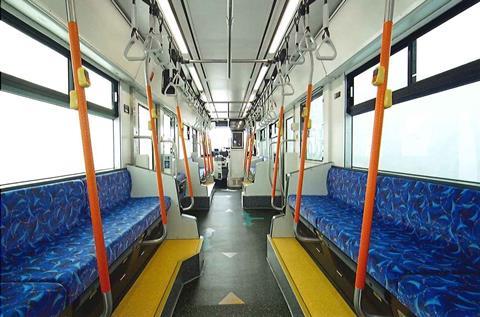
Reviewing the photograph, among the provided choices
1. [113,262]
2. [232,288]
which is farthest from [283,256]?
[113,262]

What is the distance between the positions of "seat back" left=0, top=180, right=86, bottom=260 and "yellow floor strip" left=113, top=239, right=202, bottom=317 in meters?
0.77

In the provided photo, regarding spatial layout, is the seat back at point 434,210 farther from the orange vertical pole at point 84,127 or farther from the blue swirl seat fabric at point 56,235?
the blue swirl seat fabric at point 56,235

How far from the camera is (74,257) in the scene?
158 centimetres

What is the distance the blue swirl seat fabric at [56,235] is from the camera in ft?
4.62

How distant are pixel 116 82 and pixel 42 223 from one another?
256 cm

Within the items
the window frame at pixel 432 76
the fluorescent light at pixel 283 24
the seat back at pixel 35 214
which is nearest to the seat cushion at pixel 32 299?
the seat back at pixel 35 214

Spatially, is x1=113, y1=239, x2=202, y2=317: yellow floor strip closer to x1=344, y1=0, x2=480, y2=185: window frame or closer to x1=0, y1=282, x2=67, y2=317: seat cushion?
x1=0, y1=282, x2=67, y2=317: seat cushion

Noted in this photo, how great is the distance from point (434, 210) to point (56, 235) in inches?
111

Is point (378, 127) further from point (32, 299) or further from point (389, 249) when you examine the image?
point (32, 299)

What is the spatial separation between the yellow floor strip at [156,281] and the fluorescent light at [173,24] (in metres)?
2.89

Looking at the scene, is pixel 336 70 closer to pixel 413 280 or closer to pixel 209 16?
pixel 209 16

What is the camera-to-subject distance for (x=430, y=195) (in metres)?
1.88

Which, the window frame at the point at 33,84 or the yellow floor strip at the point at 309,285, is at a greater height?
the window frame at the point at 33,84

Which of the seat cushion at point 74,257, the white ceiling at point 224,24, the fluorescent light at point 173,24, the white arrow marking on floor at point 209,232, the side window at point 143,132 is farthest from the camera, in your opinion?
the side window at point 143,132
